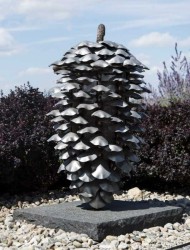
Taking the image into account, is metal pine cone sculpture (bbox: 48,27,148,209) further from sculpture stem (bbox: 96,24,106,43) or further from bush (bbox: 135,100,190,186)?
bush (bbox: 135,100,190,186)

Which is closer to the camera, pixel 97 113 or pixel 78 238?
pixel 78 238

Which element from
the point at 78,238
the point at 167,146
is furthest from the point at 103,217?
the point at 167,146

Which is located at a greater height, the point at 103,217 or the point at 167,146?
the point at 167,146

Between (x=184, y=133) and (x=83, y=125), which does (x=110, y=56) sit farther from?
(x=184, y=133)

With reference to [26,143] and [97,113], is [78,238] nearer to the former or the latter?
[97,113]

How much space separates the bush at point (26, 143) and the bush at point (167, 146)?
55.1 inches

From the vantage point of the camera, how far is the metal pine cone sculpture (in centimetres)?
634

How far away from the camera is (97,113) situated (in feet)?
20.6

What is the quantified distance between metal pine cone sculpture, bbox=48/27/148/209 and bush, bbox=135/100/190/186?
7.11ft

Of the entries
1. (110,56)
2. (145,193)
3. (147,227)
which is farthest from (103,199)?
(145,193)

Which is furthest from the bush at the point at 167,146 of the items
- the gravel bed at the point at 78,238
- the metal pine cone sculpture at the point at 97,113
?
the metal pine cone sculpture at the point at 97,113

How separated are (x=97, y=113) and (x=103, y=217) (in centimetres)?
110

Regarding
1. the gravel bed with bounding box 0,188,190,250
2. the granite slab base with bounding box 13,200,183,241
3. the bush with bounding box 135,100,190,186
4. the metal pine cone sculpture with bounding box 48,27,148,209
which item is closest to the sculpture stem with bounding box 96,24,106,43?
the metal pine cone sculpture with bounding box 48,27,148,209

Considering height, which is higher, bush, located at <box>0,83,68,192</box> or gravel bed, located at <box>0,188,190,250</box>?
bush, located at <box>0,83,68,192</box>
